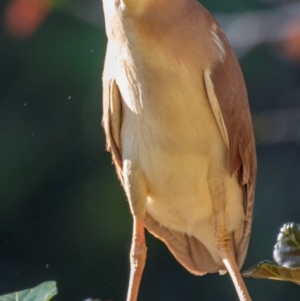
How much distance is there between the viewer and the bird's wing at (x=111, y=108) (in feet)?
5.69

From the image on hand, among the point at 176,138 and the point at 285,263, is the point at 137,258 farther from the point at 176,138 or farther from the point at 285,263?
the point at 285,263

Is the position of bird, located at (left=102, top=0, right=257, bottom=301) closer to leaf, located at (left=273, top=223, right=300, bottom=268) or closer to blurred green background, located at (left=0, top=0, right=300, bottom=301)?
leaf, located at (left=273, top=223, right=300, bottom=268)

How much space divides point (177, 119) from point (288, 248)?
1.48 feet

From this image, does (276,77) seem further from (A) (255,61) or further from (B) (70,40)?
(B) (70,40)

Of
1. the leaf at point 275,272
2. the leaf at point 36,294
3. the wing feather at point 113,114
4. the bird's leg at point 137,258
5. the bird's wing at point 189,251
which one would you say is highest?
the wing feather at point 113,114

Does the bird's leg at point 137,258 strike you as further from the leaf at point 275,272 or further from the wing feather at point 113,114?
the leaf at point 275,272

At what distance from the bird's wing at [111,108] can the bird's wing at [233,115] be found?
24 centimetres

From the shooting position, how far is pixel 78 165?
3.00 meters

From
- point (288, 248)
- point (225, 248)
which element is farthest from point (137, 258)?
point (288, 248)

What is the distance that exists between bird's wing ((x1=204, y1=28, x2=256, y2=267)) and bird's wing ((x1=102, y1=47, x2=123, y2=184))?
24cm

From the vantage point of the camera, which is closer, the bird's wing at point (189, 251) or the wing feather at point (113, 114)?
the wing feather at point (113, 114)

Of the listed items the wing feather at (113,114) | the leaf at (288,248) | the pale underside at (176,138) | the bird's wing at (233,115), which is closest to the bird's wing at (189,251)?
the pale underside at (176,138)

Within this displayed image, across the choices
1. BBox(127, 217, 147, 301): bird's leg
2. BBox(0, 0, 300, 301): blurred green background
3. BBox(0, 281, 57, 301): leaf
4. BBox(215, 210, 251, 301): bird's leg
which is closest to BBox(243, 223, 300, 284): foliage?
BBox(0, 281, 57, 301): leaf

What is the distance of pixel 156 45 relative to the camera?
1.59m
